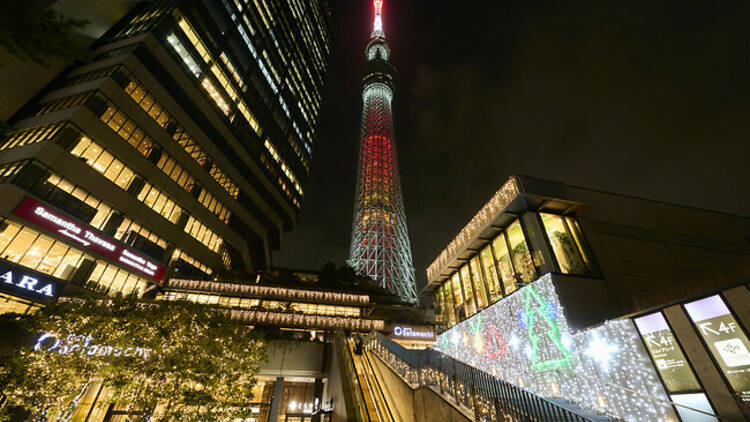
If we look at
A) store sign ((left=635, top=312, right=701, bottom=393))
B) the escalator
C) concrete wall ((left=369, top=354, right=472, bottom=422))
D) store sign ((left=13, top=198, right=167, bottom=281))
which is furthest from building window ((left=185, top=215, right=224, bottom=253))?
store sign ((left=635, top=312, right=701, bottom=393))

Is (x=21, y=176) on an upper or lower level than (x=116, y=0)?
lower

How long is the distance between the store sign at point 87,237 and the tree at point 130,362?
26.7ft

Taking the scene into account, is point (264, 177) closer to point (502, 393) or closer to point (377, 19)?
point (502, 393)

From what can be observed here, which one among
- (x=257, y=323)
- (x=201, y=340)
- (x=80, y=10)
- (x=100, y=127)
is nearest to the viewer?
(x=201, y=340)

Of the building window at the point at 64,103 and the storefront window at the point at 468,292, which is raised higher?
the building window at the point at 64,103

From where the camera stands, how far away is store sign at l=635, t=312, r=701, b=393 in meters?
6.91

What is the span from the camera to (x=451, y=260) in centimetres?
1677

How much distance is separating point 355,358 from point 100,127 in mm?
26249

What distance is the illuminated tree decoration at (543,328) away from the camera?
9705 millimetres

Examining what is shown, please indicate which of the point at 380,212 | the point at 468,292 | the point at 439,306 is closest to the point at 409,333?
the point at 439,306

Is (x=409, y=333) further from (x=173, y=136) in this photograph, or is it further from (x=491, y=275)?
(x=173, y=136)

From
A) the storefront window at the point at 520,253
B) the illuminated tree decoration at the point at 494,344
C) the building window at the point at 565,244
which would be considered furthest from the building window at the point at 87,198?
the building window at the point at 565,244

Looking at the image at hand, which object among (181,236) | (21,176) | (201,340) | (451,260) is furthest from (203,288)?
(451,260)

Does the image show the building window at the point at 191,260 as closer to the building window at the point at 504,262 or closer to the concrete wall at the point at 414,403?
the concrete wall at the point at 414,403
